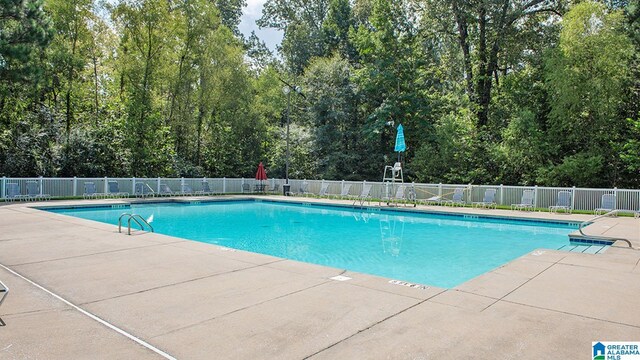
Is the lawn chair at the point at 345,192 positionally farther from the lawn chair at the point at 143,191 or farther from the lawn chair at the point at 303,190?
the lawn chair at the point at 143,191

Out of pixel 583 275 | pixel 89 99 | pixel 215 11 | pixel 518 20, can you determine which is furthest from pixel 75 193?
pixel 518 20

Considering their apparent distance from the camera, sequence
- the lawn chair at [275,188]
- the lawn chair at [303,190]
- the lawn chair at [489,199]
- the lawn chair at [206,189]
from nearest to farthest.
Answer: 1. the lawn chair at [489,199]
2. the lawn chair at [206,189]
3. the lawn chair at [303,190]
4. the lawn chair at [275,188]

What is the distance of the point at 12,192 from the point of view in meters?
15.1

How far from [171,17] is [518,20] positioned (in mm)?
17725

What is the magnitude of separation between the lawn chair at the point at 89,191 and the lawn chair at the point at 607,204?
→ 18.9 m

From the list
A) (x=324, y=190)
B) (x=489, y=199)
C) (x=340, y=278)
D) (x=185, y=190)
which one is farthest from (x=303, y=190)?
(x=340, y=278)

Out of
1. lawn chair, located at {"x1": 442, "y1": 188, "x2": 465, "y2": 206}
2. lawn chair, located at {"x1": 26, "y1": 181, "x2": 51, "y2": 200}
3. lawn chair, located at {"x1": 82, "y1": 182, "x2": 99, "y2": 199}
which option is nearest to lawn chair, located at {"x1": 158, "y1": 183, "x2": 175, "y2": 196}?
lawn chair, located at {"x1": 82, "y1": 182, "x2": 99, "y2": 199}

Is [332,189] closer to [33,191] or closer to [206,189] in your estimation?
[206,189]

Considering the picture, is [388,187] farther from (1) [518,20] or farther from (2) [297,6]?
(2) [297,6]

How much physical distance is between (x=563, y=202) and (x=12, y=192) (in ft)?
64.3

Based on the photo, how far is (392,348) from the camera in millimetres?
3037

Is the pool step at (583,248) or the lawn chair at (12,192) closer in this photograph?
the pool step at (583,248)

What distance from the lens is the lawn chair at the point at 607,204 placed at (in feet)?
42.9

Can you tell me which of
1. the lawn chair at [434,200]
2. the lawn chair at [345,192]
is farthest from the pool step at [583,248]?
the lawn chair at [345,192]
